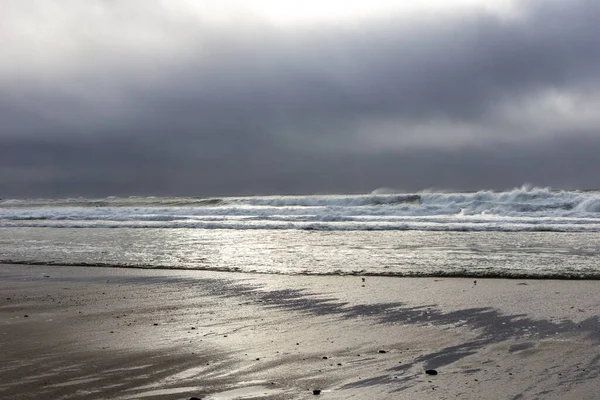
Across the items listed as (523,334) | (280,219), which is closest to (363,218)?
(280,219)

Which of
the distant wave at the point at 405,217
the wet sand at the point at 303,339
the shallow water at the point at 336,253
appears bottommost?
the wet sand at the point at 303,339

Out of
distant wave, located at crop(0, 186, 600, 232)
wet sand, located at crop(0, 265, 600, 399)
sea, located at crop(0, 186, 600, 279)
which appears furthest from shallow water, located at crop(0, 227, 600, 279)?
distant wave, located at crop(0, 186, 600, 232)

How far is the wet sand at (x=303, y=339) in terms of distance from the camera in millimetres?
4176

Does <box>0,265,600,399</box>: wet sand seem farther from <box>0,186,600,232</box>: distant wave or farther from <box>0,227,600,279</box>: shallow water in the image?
<box>0,186,600,232</box>: distant wave

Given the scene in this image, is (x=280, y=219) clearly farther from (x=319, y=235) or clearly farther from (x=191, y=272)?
(x=191, y=272)

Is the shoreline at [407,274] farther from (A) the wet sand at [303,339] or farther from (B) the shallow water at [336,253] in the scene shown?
(A) the wet sand at [303,339]

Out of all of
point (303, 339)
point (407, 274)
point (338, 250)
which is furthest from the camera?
point (338, 250)

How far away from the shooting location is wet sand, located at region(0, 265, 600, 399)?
4176 mm

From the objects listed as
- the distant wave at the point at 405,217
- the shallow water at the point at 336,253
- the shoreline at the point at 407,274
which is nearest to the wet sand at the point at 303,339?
the shoreline at the point at 407,274

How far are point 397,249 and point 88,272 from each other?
759cm

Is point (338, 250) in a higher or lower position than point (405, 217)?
lower

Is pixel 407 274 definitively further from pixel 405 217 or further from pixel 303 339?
pixel 405 217

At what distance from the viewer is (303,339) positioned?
5.65 meters

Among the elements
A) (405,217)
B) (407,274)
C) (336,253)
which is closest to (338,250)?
(336,253)
